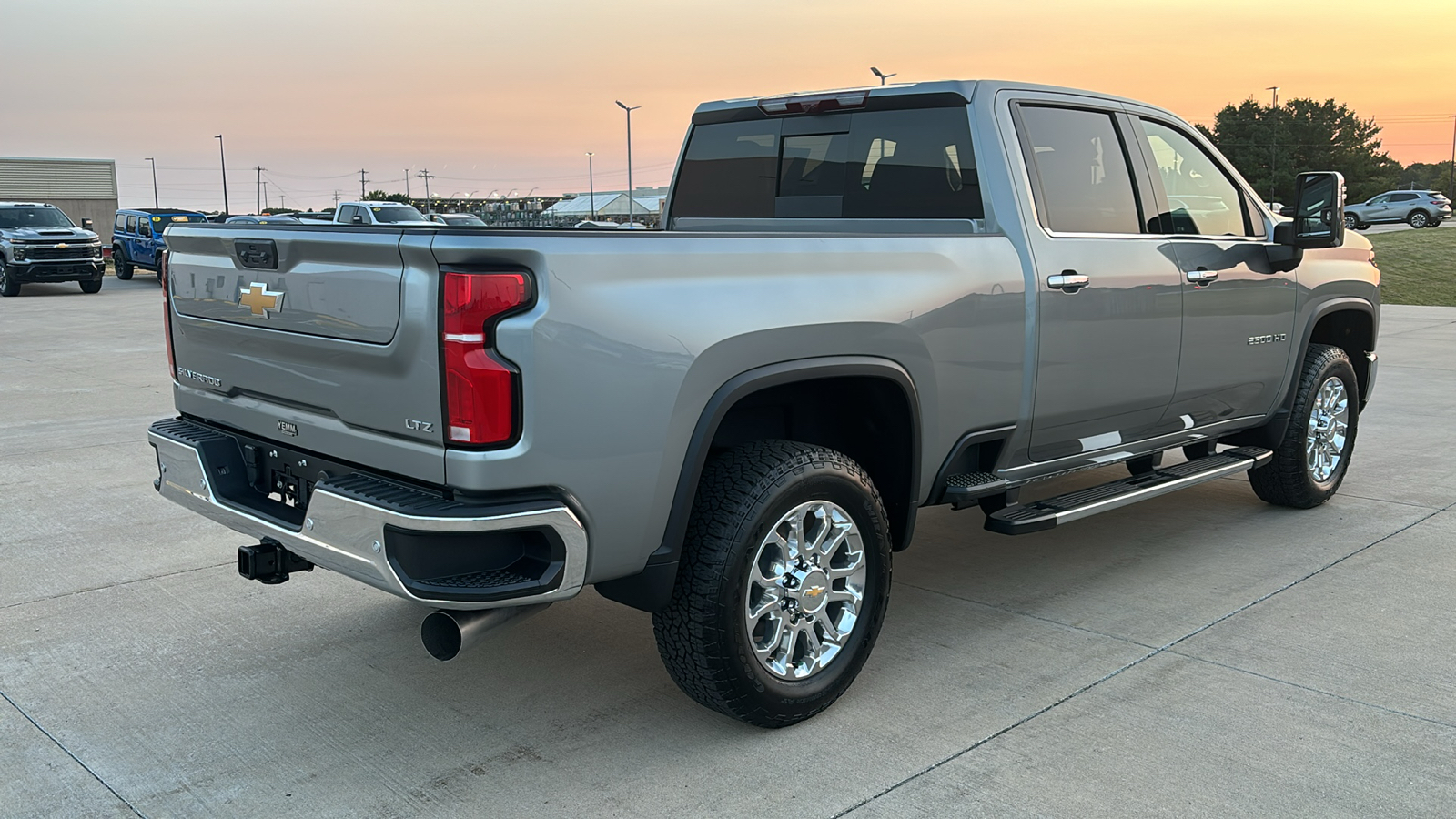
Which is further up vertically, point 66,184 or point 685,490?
point 66,184

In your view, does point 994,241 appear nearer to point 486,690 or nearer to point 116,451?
point 486,690

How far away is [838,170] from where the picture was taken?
4.86 meters

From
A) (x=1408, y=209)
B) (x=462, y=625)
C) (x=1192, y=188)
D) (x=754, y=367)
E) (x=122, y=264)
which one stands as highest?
(x=1192, y=188)

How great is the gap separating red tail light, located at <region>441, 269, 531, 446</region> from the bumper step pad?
209cm

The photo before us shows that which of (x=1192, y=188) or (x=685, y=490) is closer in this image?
(x=685, y=490)

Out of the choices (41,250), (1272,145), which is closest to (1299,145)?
(1272,145)

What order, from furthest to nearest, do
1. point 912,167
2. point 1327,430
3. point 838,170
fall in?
point 1327,430 → point 838,170 → point 912,167

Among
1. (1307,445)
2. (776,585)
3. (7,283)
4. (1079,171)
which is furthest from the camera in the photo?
(7,283)

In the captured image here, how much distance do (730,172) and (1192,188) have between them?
2082 millimetres

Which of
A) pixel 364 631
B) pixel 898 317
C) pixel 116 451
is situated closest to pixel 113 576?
pixel 364 631

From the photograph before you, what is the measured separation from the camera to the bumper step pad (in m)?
4.36

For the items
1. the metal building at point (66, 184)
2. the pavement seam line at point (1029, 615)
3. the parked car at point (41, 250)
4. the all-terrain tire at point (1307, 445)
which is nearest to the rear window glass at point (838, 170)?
the pavement seam line at point (1029, 615)

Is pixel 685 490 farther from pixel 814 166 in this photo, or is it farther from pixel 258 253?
pixel 814 166

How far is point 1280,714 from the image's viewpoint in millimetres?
3729
